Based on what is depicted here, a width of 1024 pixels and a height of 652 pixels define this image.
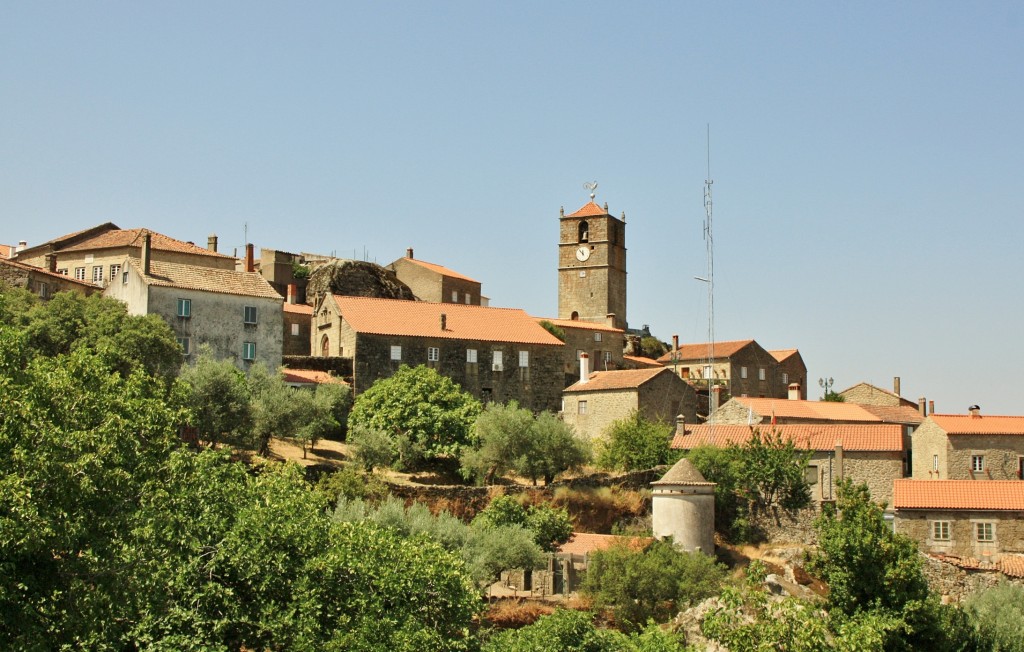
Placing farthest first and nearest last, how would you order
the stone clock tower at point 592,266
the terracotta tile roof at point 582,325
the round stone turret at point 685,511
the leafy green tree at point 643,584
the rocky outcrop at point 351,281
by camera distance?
the stone clock tower at point 592,266
the terracotta tile roof at point 582,325
the rocky outcrop at point 351,281
the round stone turret at point 685,511
the leafy green tree at point 643,584

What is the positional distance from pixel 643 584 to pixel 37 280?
114 ft

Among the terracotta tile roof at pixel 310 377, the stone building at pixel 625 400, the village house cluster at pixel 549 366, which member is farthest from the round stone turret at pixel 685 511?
the terracotta tile roof at pixel 310 377

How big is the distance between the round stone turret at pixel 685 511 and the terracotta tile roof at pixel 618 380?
1447cm

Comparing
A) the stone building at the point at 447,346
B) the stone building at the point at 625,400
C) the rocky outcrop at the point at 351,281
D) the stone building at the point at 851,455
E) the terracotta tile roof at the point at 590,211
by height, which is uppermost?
the terracotta tile roof at the point at 590,211

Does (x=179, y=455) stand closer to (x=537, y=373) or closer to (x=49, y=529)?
(x=49, y=529)

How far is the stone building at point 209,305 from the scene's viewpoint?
187 feet

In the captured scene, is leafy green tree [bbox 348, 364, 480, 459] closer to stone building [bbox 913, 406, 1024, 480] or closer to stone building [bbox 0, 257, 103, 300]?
stone building [bbox 0, 257, 103, 300]

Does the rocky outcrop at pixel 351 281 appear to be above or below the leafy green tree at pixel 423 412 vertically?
above

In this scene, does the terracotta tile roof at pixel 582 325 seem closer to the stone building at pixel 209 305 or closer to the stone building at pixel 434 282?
the stone building at pixel 434 282

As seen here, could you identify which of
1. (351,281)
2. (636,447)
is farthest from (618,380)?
(351,281)

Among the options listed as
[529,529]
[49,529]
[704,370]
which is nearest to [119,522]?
[49,529]

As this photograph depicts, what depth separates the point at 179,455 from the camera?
24.4 m

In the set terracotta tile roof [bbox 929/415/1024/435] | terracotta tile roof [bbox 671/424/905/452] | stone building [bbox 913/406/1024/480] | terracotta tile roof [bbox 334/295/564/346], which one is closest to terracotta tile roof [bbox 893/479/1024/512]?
terracotta tile roof [bbox 671/424/905/452]

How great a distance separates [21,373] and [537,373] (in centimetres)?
4367
